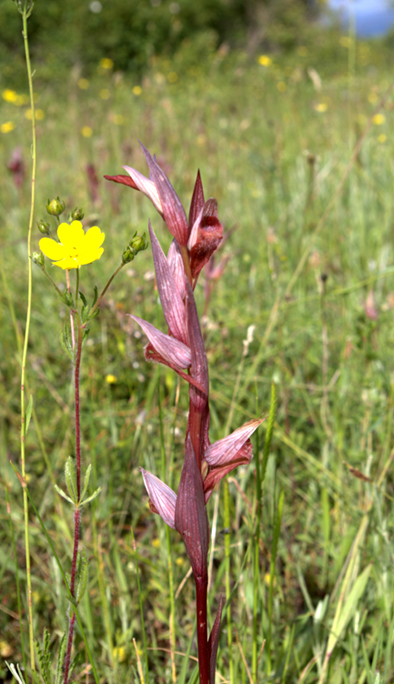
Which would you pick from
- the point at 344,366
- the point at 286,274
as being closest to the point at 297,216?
the point at 286,274

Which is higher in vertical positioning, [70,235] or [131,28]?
[131,28]

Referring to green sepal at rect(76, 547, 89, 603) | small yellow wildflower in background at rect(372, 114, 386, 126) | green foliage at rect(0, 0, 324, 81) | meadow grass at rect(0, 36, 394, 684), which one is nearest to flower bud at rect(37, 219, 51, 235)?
meadow grass at rect(0, 36, 394, 684)

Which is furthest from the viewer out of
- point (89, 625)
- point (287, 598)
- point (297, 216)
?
point (297, 216)

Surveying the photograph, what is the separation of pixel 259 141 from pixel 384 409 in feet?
10.4

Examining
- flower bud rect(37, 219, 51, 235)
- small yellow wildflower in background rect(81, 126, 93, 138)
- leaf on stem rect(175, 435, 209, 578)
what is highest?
small yellow wildflower in background rect(81, 126, 93, 138)

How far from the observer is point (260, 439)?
4.95 feet

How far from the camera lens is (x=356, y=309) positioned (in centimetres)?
168

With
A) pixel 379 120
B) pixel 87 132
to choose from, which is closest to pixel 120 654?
pixel 379 120

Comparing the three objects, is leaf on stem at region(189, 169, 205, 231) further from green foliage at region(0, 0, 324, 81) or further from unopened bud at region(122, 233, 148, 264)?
green foliage at region(0, 0, 324, 81)

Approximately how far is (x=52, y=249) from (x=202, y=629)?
431 millimetres

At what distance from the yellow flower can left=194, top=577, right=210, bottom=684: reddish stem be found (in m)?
0.36

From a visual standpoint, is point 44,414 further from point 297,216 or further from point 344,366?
point 297,216

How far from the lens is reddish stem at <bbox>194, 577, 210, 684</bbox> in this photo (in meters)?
0.54

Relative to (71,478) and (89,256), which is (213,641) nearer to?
(71,478)
